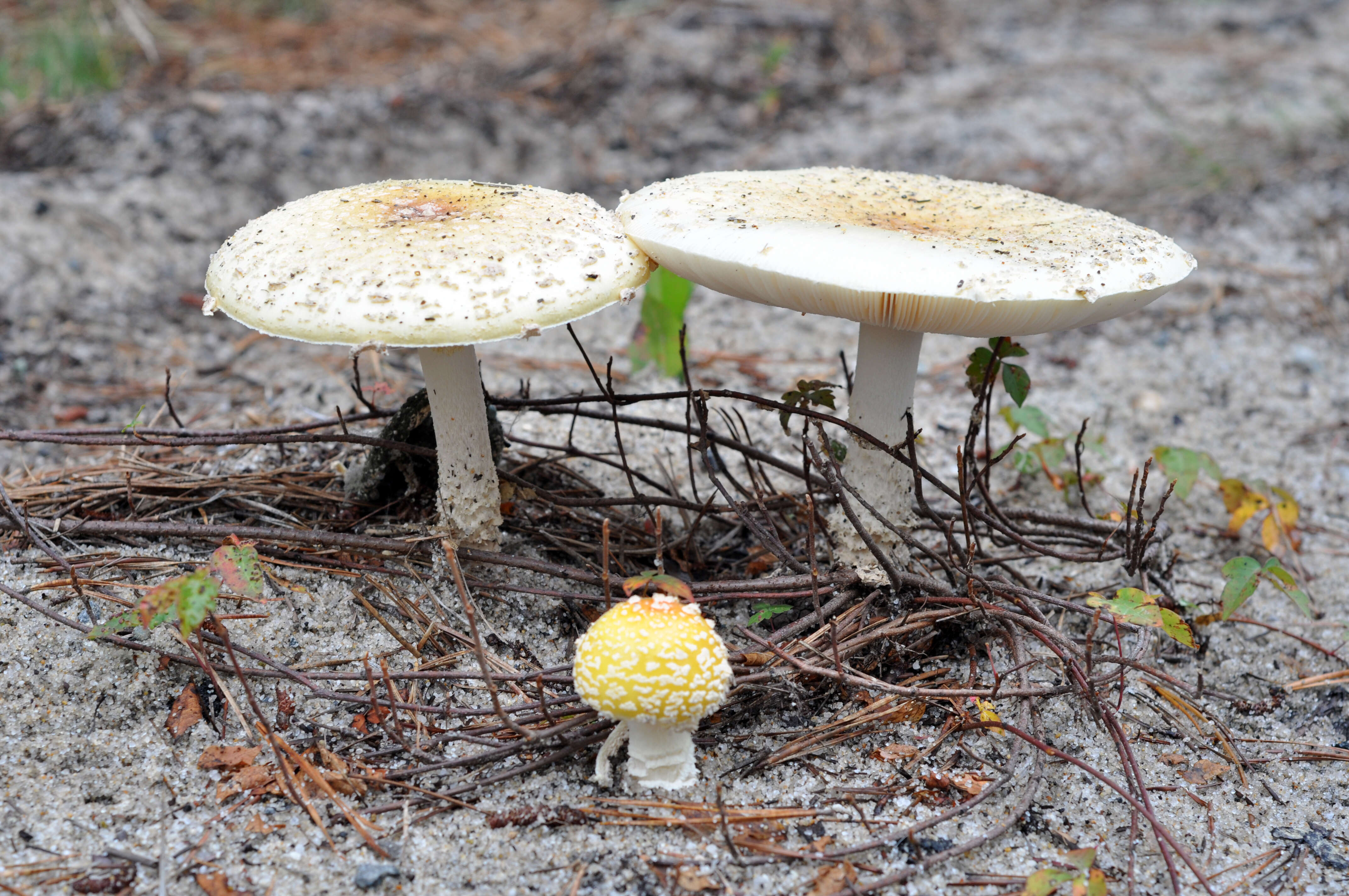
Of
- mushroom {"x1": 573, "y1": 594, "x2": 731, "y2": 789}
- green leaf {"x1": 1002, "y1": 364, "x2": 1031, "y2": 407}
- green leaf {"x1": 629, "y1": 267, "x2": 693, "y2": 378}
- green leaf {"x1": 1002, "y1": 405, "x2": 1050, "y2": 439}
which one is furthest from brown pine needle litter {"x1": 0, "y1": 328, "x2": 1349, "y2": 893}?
green leaf {"x1": 629, "y1": 267, "x2": 693, "y2": 378}

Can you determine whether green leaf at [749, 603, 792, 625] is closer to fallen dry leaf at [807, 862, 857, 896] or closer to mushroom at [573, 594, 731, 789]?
mushroom at [573, 594, 731, 789]

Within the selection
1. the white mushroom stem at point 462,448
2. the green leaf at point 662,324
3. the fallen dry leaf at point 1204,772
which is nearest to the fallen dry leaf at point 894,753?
the fallen dry leaf at point 1204,772

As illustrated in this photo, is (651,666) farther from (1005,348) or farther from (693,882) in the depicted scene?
(1005,348)

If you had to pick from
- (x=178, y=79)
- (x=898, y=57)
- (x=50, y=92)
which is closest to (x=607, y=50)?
(x=898, y=57)

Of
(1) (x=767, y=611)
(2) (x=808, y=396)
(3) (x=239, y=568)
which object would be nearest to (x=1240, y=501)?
(2) (x=808, y=396)

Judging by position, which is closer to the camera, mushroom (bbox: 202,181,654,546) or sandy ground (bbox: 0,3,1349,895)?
mushroom (bbox: 202,181,654,546)

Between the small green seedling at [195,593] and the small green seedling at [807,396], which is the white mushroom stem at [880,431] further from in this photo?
the small green seedling at [195,593]

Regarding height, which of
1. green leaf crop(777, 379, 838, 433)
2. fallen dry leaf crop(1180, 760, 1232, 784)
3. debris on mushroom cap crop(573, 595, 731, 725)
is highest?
green leaf crop(777, 379, 838, 433)
